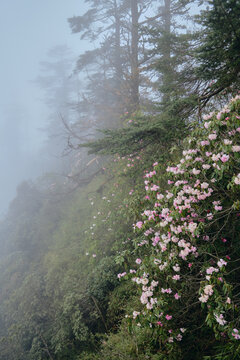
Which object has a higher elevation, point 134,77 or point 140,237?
point 134,77

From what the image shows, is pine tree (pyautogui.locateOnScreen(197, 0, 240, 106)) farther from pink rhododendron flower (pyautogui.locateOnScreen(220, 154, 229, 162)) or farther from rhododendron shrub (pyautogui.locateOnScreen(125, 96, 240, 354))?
pink rhododendron flower (pyautogui.locateOnScreen(220, 154, 229, 162))

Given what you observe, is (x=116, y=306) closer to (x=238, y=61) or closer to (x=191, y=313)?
(x=191, y=313)

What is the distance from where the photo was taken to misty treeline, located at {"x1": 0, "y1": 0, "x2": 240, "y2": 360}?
9.39 feet

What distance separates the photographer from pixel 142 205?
395cm

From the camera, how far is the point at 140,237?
4074mm

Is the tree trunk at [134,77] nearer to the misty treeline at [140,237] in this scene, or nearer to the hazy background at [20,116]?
the misty treeline at [140,237]

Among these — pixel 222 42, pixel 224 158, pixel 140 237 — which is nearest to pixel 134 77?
pixel 222 42

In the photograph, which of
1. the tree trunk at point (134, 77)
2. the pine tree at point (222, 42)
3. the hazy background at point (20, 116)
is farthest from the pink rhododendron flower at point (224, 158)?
the hazy background at point (20, 116)

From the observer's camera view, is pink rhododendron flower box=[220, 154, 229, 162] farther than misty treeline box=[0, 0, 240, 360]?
No

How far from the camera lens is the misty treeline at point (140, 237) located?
2.86 metres

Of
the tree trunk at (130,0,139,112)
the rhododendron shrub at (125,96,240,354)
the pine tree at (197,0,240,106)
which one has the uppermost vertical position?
the tree trunk at (130,0,139,112)

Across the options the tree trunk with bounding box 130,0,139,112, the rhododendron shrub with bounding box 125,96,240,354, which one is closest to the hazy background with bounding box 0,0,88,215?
the tree trunk with bounding box 130,0,139,112

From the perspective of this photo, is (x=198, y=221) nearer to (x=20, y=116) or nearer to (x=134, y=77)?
(x=134, y=77)

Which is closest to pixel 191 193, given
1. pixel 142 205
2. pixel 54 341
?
pixel 142 205
